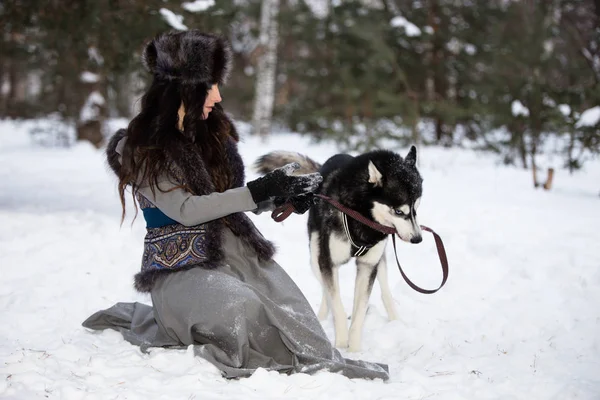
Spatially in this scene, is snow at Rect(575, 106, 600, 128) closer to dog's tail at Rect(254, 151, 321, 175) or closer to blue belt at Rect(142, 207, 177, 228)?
dog's tail at Rect(254, 151, 321, 175)

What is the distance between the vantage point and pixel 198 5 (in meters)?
6.86

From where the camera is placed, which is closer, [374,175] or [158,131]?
[158,131]

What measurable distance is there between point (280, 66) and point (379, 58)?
10459 millimetres

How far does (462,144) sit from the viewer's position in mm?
14695

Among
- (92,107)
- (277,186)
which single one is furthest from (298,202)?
(92,107)

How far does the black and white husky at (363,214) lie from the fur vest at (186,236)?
794 mm

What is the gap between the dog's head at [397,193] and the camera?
3746 mm

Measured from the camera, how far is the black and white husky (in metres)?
3.77

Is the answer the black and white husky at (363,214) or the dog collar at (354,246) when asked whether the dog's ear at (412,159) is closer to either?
the black and white husky at (363,214)

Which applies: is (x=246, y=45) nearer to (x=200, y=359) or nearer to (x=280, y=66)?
(x=280, y=66)

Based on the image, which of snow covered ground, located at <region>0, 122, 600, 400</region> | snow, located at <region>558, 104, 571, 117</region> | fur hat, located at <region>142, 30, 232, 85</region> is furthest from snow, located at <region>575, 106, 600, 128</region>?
fur hat, located at <region>142, 30, 232, 85</region>

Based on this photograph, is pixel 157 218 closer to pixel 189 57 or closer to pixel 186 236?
pixel 186 236

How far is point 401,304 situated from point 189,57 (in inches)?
113

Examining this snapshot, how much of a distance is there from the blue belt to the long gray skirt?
0.99 ft
